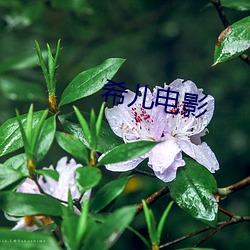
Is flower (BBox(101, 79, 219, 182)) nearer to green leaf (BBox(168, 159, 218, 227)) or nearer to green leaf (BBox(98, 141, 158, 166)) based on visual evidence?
green leaf (BBox(168, 159, 218, 227))

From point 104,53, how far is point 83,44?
21 cm

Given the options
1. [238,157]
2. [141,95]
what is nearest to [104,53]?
[238,157]

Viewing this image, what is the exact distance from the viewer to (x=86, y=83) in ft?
3.79

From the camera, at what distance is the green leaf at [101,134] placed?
113 centimetres

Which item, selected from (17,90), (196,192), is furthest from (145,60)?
(196,192)

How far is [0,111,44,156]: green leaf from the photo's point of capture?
1125mm

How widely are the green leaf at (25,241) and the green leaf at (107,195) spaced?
0.69 ft

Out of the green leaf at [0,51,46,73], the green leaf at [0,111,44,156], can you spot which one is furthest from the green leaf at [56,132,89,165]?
the green leaf at [0,51,46,73]

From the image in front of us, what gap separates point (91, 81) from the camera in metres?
1.15

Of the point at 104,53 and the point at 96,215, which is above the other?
the point at 96,215

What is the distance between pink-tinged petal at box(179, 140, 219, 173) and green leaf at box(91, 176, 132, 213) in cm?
20

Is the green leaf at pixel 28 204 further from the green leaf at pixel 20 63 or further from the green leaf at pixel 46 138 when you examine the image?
the green leaf at pixel 20 63

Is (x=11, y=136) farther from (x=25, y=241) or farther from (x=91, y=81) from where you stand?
(x=25, y=241)

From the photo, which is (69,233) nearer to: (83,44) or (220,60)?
(220,60)
